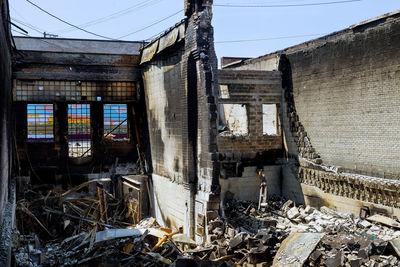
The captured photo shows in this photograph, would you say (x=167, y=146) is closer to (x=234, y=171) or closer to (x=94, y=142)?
(x=234, y=171)

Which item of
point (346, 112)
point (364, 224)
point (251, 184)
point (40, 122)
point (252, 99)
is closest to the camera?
point (364, 224)

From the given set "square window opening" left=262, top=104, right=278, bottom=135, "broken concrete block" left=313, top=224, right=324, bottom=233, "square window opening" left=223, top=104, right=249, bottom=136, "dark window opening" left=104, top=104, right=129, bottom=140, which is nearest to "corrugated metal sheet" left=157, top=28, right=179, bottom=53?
"dark window opening" left=104, top=104, right=129, bottom=140

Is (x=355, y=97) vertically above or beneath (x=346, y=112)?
above

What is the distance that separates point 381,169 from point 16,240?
996 centimetres

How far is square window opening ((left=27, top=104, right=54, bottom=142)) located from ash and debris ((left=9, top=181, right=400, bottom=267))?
3.36 m

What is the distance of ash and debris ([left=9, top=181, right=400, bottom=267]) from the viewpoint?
30.5 feet

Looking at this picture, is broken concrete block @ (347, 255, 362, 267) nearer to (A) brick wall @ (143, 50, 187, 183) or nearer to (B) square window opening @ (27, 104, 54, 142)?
(A) brick wall @ (143, 50, 187, 183)

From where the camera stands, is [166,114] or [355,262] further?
[166,114]

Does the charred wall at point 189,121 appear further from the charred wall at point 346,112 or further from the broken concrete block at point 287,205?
the charred wall at point 346,112

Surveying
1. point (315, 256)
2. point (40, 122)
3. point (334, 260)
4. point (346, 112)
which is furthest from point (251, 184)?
point (40, 122)

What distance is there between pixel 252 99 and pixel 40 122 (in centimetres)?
877

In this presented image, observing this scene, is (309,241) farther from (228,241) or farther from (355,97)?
(355,97)

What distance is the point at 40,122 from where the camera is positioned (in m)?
17.0

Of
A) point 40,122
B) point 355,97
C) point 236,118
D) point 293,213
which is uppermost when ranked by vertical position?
point 355,97
